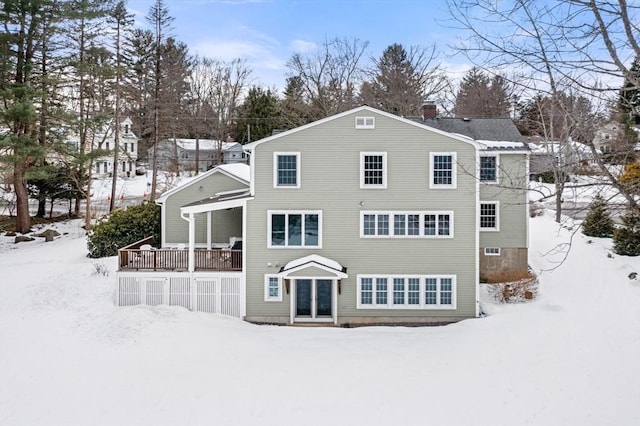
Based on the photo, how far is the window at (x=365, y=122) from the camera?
15.0 metres

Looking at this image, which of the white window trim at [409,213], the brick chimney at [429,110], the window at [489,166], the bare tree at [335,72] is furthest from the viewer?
the bare tree at [335,72]

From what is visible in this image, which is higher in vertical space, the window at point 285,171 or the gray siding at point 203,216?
the window at point 285,171

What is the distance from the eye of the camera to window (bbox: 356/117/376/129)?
15016mm

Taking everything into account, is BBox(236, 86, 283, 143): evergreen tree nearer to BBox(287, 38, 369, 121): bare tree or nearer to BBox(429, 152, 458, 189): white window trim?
BBox(287, 38, 369, 121): bare tree

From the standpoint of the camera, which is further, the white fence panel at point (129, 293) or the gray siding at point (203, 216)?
the gray siding at point (203, 216)

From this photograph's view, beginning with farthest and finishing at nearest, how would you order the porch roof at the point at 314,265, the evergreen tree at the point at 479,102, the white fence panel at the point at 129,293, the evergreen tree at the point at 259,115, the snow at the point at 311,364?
1. the evergreen tree at the point at 259,115
2. the evergreen tree at the point at 479,102
3. the white fence panel at the point at 129,293
4. the porch roof at the point at 314,265
5. the snow at the point at 311,364

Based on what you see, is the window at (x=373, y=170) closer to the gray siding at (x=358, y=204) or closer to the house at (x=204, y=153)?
the gray siding at (x=358, y=204)

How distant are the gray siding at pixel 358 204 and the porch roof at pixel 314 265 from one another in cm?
26

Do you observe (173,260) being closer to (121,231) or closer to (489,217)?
(121,231)

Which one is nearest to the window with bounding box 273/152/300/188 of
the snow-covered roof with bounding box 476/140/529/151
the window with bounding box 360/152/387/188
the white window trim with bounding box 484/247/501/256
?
the window with bounding box 360/152/387/188

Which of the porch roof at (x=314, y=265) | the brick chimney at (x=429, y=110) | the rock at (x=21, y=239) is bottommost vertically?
the porch roof at (x=314, y=265)

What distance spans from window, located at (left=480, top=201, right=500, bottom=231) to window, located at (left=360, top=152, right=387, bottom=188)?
469cm

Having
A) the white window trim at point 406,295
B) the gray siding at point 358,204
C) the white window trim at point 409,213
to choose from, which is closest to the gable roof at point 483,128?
the gray siding at point 358,204

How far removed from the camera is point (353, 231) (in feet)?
49.7
